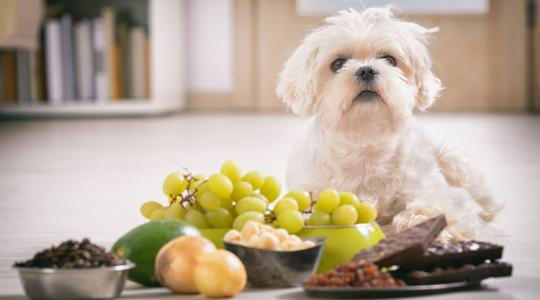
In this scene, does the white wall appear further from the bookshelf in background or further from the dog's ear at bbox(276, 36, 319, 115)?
the dog's ear at bbox(276, 36, 319, 115)

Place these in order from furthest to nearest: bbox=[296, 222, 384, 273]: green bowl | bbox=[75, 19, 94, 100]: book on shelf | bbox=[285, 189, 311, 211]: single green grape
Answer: bbox=[75, 19, 94, 100]: book on shelf < bbox=[285, 189, 311, 211]: single green grape < bbox=[296, 222, 384, 273]: green bowl

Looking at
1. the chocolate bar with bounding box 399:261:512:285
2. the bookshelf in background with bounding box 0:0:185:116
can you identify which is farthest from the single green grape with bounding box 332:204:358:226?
the bookshelf in background with bounding box 0:0:185:116

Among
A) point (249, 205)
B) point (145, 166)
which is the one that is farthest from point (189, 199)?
point (145, 166)

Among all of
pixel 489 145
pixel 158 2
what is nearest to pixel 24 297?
pixel 489 145

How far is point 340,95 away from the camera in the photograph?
203 centimetres

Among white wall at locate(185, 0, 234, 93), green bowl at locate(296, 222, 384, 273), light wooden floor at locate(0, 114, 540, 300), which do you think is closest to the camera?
green bowl at locate(296, 222, 384, 273)

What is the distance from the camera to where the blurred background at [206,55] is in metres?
6.57

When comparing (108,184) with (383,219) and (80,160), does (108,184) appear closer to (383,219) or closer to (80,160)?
(80,160)

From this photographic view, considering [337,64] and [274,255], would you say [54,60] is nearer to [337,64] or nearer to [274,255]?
[337,64]

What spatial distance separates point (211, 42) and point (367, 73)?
227 inches

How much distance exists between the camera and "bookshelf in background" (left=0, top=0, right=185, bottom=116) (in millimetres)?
6559

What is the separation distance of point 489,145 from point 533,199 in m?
1.80

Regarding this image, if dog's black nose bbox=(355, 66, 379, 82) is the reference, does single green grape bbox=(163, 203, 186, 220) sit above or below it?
below

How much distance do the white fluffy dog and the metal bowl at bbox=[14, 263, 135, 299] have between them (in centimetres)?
77
